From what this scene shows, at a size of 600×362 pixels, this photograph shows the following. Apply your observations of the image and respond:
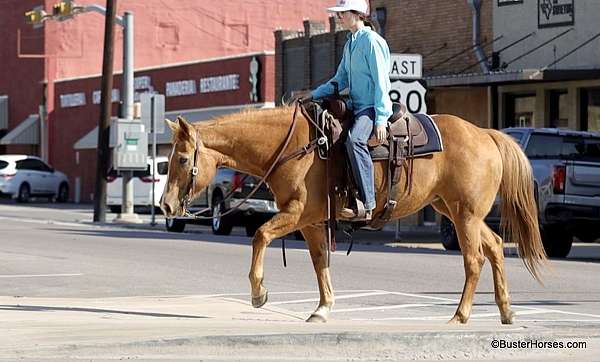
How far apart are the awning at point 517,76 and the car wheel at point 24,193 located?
1069 inches

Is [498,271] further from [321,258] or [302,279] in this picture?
[302,279]

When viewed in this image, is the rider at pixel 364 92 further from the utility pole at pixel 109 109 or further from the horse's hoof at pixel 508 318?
the utility pole at pixel 109 109

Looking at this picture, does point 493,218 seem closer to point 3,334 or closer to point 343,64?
point 343,64

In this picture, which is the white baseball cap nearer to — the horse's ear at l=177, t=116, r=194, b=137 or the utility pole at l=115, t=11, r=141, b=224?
the horse's ear at l=177, t=116, r=194, b=137

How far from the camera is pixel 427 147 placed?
460 inches

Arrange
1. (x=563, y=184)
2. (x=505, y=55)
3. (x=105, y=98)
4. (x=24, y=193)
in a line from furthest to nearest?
1. (x=24, y=193)
2. (x=105, y=98)
3. (x=505, y=55)
4. (x=563, y=184)

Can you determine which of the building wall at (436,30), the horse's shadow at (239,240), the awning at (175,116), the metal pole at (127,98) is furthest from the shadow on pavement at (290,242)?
the awning at (175,116)

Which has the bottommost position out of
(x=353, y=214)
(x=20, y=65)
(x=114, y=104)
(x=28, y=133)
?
(x=353, y=214)

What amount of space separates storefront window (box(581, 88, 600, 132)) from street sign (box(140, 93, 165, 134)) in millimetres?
11262

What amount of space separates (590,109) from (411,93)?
19.8ft

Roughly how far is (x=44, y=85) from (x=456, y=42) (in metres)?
30.8

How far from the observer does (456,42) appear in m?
33.5

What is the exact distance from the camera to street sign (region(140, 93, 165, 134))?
3534cm

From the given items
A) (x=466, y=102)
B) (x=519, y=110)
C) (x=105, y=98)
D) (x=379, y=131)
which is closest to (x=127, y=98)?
(x=105, y=98)
